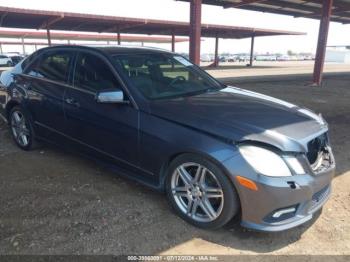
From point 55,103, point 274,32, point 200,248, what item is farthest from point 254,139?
point 274,32

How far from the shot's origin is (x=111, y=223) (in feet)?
10.6

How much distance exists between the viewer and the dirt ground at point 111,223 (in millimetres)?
2889

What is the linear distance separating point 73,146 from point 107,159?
667 millimetres

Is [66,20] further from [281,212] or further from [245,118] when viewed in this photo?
[281,212]

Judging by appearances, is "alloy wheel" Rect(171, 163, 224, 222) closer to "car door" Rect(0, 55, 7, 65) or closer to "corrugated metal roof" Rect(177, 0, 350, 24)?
"corrugated metal roof" Rect(177, 0, 350, 24)

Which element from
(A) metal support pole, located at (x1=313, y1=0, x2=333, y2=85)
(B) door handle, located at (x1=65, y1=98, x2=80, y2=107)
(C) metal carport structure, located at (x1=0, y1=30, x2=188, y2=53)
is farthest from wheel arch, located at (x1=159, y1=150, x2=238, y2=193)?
(C) metal carport structure, located at (x1=0, y1=30, x2=188, y2=53)

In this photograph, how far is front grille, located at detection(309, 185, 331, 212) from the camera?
2.98 m

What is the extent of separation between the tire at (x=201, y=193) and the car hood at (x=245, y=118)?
0.33 meters

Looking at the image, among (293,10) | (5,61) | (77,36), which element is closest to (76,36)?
(77,36)

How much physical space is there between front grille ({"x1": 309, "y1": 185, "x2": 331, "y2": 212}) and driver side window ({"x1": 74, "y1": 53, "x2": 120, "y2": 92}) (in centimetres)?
228

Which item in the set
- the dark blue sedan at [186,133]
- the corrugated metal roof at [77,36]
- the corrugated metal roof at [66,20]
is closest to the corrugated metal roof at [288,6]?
the corrugated metal roof at [66,20]

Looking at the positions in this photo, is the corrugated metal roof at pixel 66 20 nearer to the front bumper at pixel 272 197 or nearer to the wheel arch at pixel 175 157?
the wheel arch at pixel 175 157

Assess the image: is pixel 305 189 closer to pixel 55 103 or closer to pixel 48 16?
pixel 55 103

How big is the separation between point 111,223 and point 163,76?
1.83 meters
